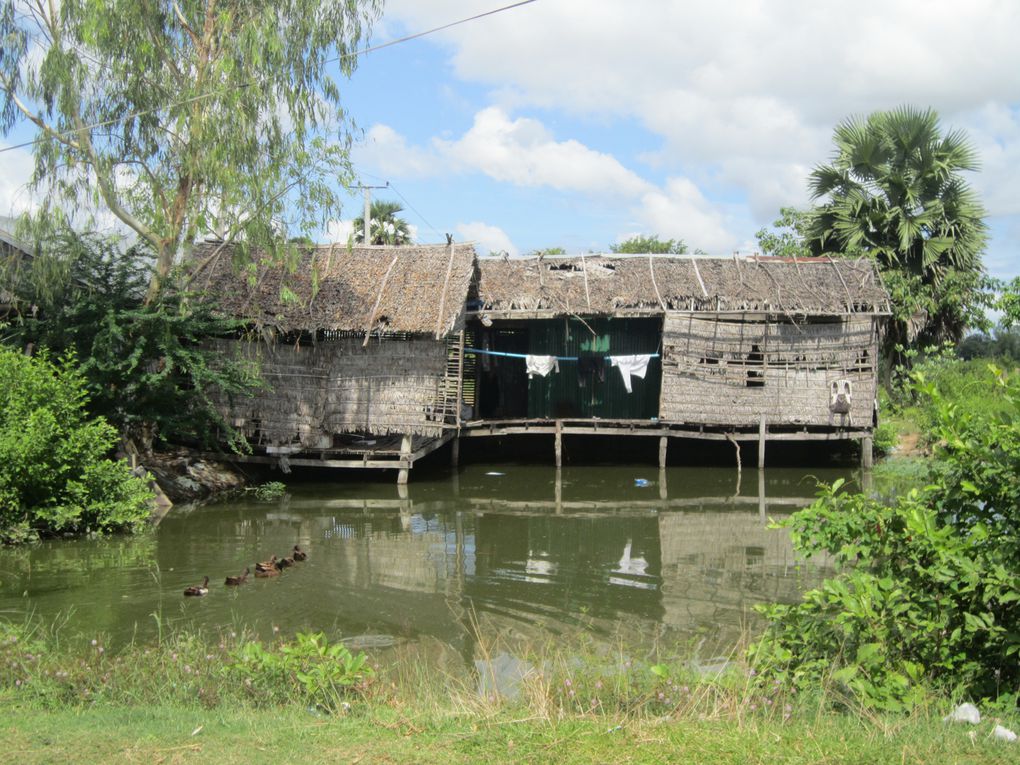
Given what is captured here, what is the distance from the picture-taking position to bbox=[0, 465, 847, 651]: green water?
Answer: 7945 mm

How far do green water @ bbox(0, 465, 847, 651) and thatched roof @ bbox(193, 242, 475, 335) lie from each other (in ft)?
9.60

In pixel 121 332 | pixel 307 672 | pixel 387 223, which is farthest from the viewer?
pixel 387 223

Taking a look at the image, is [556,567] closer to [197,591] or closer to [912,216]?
[197,591]

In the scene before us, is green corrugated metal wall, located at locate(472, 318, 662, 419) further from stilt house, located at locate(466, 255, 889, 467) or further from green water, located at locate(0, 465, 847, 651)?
green water, located at locate(0, 465, 847, 651)

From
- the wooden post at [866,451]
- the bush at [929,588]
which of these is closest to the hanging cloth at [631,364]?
the wooden post at [866,451]

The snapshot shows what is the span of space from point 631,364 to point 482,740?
13510mm

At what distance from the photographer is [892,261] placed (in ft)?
60.9

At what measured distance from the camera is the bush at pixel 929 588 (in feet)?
15.0

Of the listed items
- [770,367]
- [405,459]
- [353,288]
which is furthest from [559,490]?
[353,288]

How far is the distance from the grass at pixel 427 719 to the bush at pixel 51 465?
526cm

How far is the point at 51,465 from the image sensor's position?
34.8 feet

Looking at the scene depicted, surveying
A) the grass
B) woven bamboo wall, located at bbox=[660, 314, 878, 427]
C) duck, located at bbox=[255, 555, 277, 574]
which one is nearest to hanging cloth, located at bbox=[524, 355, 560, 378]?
woven bamboo wall, located at bbox=[660, 314, 878, 427]

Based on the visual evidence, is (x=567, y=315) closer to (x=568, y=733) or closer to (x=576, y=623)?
(x=576, y=623)

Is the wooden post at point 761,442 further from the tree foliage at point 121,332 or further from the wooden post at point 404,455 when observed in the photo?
the tree foliage at point 121,332
